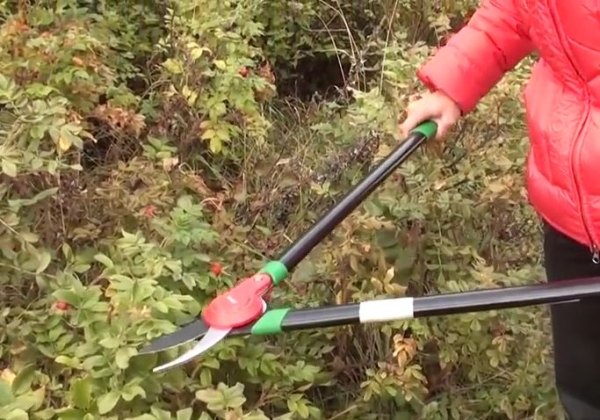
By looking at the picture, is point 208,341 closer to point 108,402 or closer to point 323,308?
point 323,308

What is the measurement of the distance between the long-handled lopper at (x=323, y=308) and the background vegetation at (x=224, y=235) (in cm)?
33

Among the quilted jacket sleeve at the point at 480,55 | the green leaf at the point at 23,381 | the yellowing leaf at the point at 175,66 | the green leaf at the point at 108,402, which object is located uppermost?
the quilted jacket sleeve at the point at 480,55

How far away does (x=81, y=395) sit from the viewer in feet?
6.15

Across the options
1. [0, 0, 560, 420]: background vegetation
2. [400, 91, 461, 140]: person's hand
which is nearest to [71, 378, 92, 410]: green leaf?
[0, 0, 560, 420]: background vegetation

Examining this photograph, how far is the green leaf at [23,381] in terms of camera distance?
1933mm

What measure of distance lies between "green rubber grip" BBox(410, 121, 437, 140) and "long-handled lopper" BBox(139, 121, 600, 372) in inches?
3.5

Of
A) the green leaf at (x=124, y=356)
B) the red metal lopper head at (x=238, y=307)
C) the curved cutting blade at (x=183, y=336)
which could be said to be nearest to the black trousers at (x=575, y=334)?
the red metal lopper head at (x=238, y=307)

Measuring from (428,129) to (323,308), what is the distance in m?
0.50

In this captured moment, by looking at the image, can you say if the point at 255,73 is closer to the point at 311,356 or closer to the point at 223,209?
the point at 223,209

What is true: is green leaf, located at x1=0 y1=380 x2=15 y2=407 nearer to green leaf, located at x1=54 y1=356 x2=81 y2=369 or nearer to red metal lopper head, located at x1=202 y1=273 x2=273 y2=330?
green leaf, located at x1=54 y1=356 x2=81 y2=369

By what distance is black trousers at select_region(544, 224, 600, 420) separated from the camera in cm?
175

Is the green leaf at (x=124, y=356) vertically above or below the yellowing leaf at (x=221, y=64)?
below

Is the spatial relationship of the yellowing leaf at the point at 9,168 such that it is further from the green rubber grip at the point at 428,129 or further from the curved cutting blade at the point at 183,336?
the green rubber grip at the point at 428,129

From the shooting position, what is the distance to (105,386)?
1.93 m
